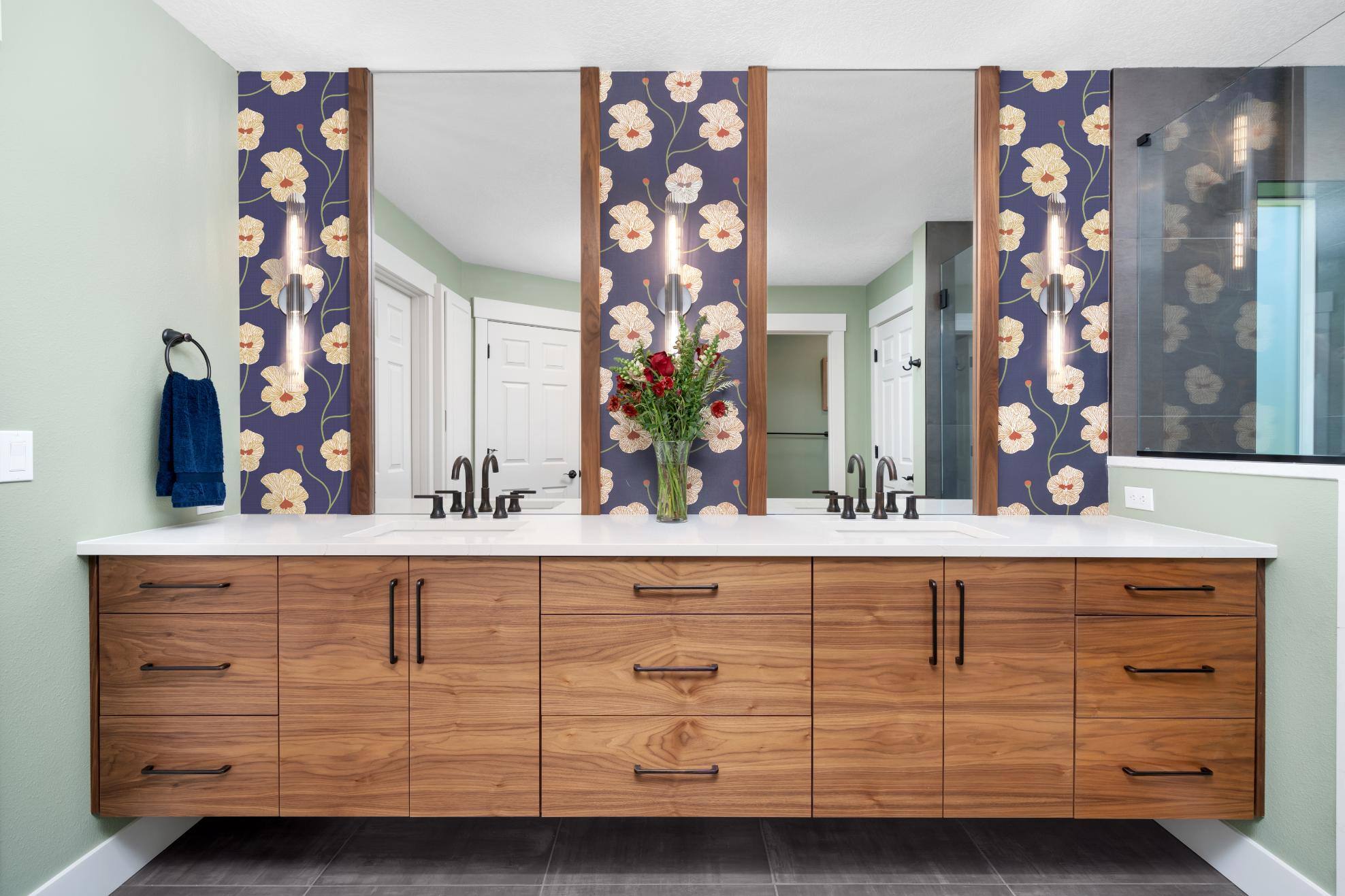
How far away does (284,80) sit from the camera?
2307 mm

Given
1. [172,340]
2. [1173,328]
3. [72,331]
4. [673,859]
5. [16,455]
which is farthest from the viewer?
[1173,328]

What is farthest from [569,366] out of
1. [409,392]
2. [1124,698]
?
[1124,698]

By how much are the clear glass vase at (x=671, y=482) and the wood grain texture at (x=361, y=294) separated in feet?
3.34

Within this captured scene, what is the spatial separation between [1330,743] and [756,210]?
2.07m

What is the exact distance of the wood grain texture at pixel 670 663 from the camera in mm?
1651

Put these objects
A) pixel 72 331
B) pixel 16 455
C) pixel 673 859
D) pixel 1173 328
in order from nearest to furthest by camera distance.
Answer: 1. pixel 16 455
2. pixel 72 331
3. pixel 673 859
4. pixel 1173 328

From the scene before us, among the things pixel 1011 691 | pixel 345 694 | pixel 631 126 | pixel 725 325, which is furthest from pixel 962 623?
pixel 631 126

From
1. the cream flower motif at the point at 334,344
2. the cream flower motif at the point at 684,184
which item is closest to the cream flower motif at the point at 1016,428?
the cream flower motif at the point at 684,184

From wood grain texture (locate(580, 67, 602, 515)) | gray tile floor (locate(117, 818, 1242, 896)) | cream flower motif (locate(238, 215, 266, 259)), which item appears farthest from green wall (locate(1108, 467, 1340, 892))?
cream flower motif (locate(238, 215, 266, 259))

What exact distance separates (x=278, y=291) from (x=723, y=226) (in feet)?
5.16

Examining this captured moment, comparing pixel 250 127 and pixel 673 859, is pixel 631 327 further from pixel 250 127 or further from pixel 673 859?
pixel 673 859

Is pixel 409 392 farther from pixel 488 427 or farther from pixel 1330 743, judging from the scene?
pixel 1330 743

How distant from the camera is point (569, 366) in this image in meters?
2.27

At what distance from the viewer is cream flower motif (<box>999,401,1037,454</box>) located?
2293 mm
